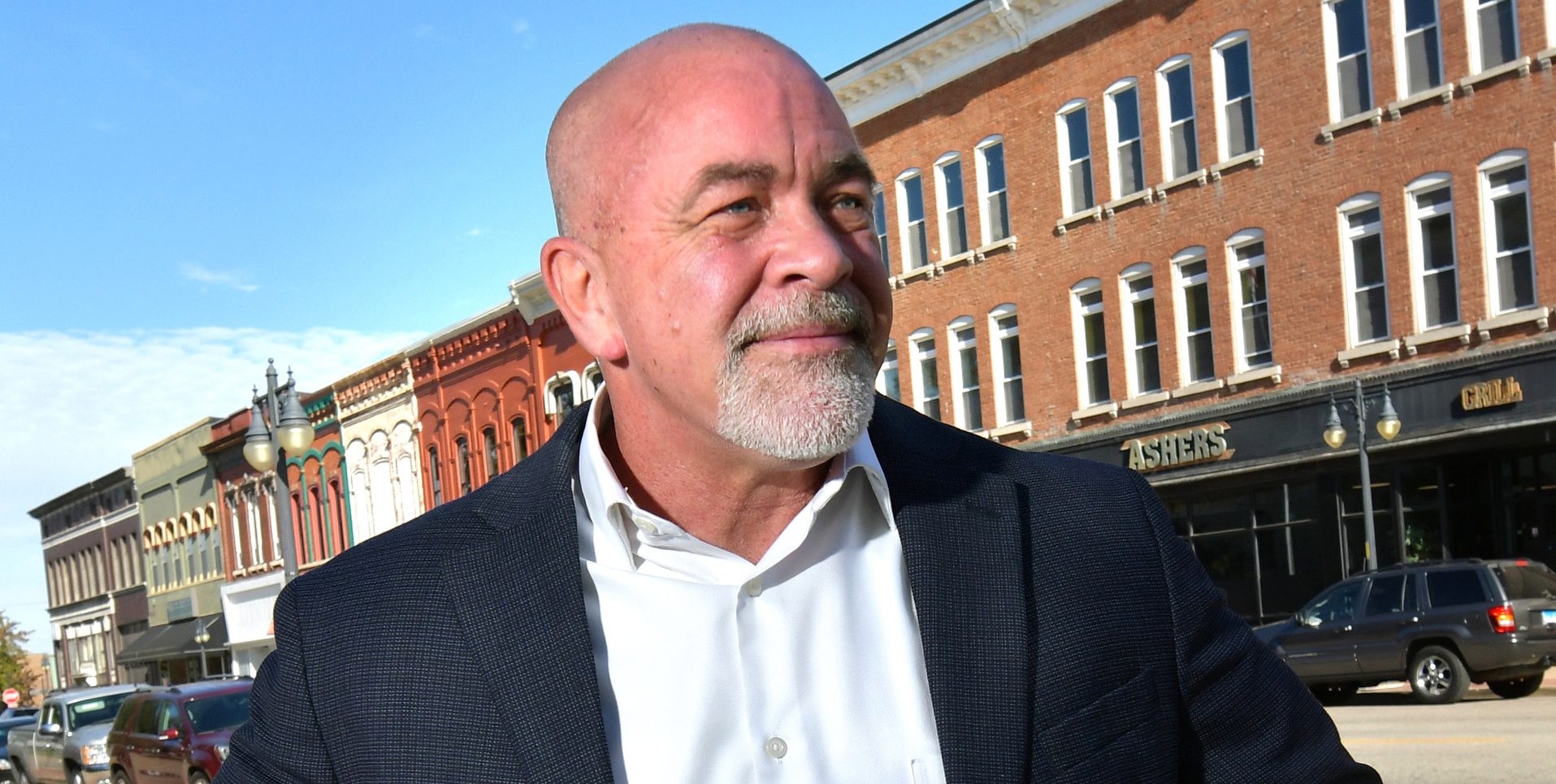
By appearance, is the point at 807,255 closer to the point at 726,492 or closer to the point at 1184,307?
the point at 726,492

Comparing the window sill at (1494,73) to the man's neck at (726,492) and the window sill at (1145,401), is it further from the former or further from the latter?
the man's neck at (726,492)

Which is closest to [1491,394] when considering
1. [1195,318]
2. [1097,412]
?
[1195,318]

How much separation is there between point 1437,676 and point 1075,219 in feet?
35.3

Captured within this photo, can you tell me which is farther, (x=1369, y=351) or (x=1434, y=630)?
(x=1369, y=351)

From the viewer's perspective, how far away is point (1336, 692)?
18.6 meters

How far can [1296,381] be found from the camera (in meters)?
22.1

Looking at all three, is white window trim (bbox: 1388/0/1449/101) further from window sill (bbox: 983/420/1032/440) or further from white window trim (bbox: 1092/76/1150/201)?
window sill (bbox: 983/420/1032/440)

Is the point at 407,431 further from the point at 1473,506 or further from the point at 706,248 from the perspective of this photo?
the point at 706,248

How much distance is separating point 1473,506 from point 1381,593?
4358 mm

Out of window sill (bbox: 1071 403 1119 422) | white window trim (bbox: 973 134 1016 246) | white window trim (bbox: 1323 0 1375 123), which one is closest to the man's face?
white window trim (bbox: 1323 0 1375 123)

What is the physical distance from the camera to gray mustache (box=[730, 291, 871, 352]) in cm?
207

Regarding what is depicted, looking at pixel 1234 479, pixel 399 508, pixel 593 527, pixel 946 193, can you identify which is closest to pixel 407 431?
pixel 399 508

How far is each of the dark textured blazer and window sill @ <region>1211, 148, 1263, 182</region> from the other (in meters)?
21.3

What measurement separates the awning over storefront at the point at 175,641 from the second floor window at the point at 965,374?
98.7 ft
